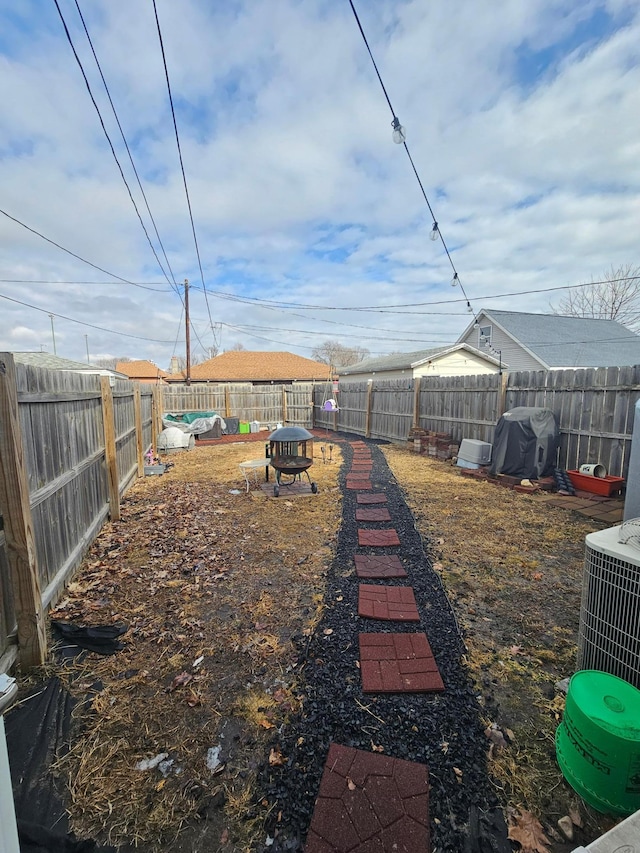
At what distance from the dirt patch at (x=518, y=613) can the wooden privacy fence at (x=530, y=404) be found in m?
1.48

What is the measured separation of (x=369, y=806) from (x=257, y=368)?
28.5 meters

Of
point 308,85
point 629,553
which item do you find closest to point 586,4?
point 308,85

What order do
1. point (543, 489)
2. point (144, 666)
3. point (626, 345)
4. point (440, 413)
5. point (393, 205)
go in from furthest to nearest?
point (626, 345)
point (440, 413)
point (393, 205)
point (543, 489)
point (144, 666)

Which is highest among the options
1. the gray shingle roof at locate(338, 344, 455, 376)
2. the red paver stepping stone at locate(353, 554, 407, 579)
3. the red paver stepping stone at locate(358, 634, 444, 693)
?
the gray shingle roof at locate(338, 344, 455, 376)

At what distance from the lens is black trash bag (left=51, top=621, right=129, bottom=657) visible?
2.60 m

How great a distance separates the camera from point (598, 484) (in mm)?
5789

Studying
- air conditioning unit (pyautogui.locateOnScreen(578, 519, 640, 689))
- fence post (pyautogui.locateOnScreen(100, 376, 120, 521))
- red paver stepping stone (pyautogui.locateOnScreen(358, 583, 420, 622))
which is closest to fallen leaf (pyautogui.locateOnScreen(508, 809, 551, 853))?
air conditioning unit (pyautogui.locateOnScreen(578, 519, 640, 689))

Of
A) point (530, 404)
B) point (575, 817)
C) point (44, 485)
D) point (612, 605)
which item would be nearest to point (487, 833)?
point (575, 817)

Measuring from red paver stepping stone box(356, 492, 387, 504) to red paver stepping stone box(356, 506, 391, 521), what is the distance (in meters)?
0.31

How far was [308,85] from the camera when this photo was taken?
475cm

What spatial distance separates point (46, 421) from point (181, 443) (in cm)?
852

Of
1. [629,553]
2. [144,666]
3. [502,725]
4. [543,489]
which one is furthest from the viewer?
[543,489]

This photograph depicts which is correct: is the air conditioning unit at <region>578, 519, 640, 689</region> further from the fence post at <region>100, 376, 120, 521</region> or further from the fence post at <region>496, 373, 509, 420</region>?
the fence post at <region>496, 373, 509, 420</region>

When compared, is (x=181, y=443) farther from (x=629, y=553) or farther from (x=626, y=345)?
(x=626, y=345)
